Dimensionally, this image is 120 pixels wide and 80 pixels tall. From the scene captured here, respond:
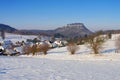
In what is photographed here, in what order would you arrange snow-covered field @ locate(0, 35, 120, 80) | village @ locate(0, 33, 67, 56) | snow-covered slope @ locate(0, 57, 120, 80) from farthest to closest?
village @ locate(0, 33, 67, 56), snow-covered field @ locate(0, 35, 120, 80), snow-covered slope @ locate(0, 57, 120, 80)

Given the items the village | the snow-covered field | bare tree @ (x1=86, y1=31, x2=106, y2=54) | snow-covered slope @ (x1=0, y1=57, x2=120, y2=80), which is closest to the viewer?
snow-covered slope @ (x1=0, y1=57, x2=120, y2=80)

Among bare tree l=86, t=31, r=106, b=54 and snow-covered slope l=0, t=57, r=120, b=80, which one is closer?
snow-covered slope l=0, t=57, r=120, b=80

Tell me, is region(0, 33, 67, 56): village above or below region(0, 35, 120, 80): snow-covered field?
below

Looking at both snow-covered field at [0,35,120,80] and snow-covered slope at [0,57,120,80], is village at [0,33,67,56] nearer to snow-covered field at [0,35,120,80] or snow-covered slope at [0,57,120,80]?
snow-covered field at [0,35,120,80]

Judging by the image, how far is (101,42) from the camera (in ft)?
151

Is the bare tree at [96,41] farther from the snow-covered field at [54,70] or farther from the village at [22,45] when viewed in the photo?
the snow-covered field at [54,70]

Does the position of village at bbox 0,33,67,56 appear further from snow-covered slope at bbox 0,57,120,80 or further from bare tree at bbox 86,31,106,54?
snow-covered slope at bbox 0,57,120,80

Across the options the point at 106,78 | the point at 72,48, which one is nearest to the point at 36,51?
the point at 72,48

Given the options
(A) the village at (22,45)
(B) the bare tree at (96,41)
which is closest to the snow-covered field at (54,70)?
(B) the bare tree at (96,41)

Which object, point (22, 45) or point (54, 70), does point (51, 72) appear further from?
point (22, 45)

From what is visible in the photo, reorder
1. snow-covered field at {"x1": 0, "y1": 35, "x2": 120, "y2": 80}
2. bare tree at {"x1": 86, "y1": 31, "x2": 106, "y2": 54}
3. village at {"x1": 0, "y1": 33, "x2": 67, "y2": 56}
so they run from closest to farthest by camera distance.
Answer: snow-covered field at {"x1": 0, "y1": 35, "x2": 120, "y2": 80}
bare tree at {"x1": 86, "y1": 31, "x2": 106, "y2": 54}
village at {"x1": 0, "y1": 33, "x2": 67, "y2": 56}

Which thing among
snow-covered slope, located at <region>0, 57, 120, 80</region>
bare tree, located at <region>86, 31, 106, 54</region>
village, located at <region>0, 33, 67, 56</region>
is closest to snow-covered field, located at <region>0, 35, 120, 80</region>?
snow-covered slope, located at <region>0, 57, 120, 80</region>

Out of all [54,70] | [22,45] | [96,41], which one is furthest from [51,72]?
[22,45]

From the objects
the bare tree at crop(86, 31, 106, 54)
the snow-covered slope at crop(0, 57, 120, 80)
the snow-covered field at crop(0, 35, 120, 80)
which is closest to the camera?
the snow-covered slope at crop(0, 57, 120, 80)
